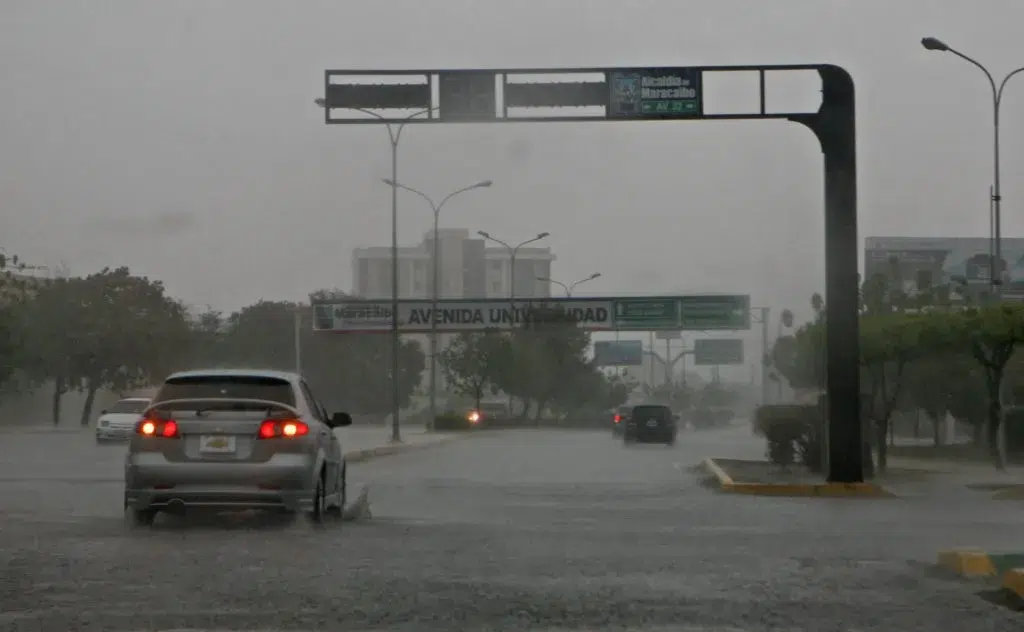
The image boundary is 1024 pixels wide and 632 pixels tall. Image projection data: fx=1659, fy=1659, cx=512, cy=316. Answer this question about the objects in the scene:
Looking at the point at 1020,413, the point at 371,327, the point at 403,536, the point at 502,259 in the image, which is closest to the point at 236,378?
the point at 403,536

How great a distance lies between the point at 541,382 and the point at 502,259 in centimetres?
10625

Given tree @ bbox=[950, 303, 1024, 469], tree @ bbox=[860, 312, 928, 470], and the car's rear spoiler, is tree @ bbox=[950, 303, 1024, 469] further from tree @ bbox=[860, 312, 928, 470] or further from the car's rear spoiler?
the car's rear spoiler

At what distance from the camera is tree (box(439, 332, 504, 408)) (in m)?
92.1

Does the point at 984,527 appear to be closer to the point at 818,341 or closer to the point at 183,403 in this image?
the point at 183,403

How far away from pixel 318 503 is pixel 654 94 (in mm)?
10358

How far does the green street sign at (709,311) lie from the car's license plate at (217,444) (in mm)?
66754

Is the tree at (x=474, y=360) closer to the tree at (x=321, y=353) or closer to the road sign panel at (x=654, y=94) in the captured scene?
the tree at (x=321, y=353)

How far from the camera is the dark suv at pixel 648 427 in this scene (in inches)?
2184

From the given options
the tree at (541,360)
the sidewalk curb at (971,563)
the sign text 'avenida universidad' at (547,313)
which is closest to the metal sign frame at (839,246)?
the sidewalk curb at (971,563)

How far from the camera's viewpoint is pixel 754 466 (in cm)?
3173

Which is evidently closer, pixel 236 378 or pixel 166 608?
pixel 166 608

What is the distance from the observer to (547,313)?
84.6 metres

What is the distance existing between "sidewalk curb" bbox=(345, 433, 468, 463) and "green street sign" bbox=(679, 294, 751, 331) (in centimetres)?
2531

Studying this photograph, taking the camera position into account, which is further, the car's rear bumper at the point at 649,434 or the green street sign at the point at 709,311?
the green street sign at the point at 709,311
